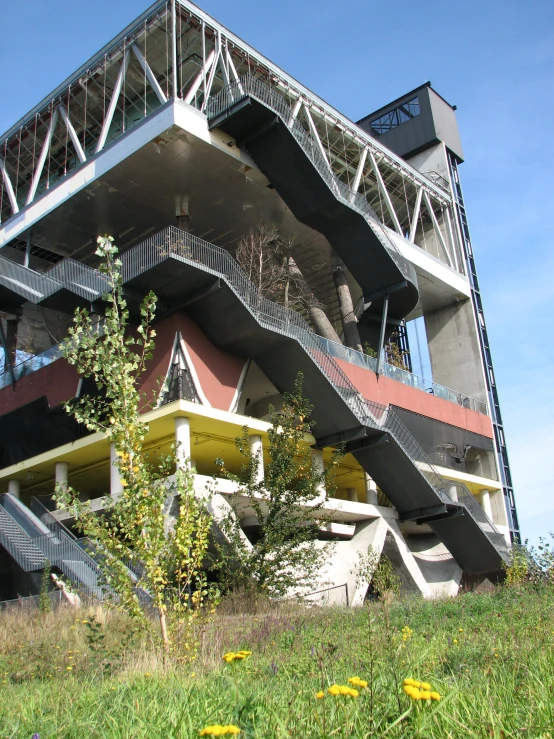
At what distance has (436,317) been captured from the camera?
154 feet

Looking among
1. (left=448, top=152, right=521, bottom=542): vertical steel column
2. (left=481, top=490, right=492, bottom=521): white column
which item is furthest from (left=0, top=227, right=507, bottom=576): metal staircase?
(left=448, top=152, right=521, bottom=542): vertical steel column

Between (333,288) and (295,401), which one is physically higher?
(333,288)

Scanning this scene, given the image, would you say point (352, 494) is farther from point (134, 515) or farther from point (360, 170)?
point (134, 515)

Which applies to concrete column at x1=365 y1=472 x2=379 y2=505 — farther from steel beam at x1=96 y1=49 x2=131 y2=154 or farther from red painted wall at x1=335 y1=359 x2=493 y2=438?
steel beam at x1=96 y1=49 x2=131 y2=154

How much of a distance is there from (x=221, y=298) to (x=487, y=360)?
2303 centimetres

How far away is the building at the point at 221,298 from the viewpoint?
1101 inches

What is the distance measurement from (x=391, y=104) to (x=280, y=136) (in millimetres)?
23314

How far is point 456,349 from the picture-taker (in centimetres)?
4572

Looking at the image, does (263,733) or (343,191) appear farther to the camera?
(343,191)

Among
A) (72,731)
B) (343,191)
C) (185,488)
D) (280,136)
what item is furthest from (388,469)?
(72,731)

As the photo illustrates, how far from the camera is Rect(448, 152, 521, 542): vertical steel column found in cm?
4300

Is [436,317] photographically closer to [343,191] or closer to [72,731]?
[343,191]

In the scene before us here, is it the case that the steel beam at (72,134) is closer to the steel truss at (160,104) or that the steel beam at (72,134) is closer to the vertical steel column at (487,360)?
the steel truss at (160,104)

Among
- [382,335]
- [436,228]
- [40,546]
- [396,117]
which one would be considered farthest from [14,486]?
[396,117]
